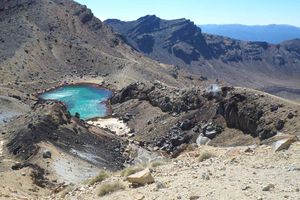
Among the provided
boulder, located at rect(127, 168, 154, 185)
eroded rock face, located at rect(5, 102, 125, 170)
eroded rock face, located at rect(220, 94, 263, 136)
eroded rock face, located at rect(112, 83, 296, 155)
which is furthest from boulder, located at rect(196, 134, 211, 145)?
boulder, located at rect(127, 168, 154, 185)

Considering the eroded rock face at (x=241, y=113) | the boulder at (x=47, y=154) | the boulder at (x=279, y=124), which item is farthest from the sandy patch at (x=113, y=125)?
the boulder at (x=47, y=154)

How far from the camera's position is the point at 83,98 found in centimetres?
12731

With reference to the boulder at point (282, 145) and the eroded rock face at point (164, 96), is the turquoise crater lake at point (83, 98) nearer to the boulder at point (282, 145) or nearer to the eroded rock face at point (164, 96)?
the eroded rock face at point (164, 96)

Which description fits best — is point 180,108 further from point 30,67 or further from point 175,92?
point 30,67

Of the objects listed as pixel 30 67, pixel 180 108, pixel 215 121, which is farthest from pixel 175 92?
pixel 30 67

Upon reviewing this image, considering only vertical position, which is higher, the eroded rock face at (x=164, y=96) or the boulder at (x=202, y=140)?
the eroded rock face at (x=164, y=96)

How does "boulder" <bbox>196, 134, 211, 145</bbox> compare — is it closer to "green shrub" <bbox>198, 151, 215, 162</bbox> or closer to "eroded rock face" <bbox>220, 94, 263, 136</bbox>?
"eroded rock face" <bbox>220, 94, 263, 136</bbox>

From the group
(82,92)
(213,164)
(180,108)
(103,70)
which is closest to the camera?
(213,164)

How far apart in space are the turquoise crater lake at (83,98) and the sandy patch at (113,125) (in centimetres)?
528

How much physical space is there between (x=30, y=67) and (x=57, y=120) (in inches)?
3165

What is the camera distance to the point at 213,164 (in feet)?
70.7

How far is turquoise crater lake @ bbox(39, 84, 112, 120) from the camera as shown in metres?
112

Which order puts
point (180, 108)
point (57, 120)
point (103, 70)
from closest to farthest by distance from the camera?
point (57, 120) < point (180, 108) < point (103, 70)

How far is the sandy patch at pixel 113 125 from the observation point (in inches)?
3671
